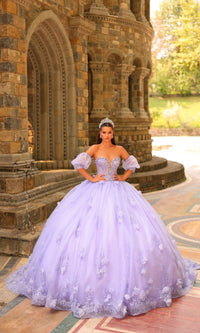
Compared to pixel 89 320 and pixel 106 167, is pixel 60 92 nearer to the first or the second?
pixel 106 167

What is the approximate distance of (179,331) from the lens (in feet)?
10.9

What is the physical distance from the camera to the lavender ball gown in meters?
3.55

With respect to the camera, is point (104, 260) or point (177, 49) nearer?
point (104, 260)

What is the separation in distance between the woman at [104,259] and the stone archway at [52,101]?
4.80 meters

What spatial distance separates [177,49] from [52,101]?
45.4 metres

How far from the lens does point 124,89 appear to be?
12703mm

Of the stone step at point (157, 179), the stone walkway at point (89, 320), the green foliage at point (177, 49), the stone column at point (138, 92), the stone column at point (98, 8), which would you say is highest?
the green foliage at point (177, 49)

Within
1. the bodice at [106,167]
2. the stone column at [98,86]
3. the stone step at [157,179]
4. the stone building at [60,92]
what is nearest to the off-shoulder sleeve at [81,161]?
the bodice at [106,167]

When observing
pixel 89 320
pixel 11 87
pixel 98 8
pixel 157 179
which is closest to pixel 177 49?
pixel 98 8

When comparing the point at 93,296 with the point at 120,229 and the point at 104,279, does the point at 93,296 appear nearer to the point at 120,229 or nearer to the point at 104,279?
the point at 104,279

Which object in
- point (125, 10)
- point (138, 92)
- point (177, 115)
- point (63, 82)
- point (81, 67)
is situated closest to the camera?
point (63, 82)

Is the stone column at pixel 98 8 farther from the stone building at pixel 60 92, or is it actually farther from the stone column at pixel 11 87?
the stone column at pixel 11 87

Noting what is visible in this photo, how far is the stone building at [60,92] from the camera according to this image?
6.09 metres

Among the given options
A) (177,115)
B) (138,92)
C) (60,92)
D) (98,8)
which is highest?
(98,8)
